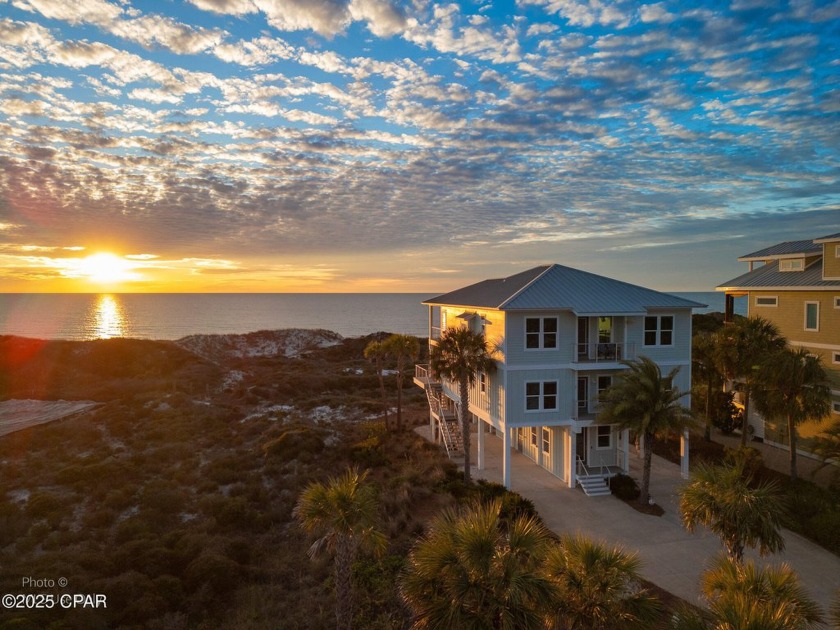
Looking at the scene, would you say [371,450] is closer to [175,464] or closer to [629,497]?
[175,464]

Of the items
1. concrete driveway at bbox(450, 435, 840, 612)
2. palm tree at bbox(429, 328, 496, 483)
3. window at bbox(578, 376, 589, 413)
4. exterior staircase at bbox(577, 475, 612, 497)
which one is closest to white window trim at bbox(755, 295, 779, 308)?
concrete driveway at bbox(450, 435, 840, 612)

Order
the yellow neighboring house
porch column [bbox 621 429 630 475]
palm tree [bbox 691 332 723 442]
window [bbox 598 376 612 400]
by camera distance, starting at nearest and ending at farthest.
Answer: porch column [bbox 621 429 630 475] → window [bbox 598 376 612 400] → the yellow neighboring house → palm tree [bbox 691 332 723 442]

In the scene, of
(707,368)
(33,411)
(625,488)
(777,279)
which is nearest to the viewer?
(625,488)

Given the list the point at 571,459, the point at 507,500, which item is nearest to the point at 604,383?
the point at 571,459

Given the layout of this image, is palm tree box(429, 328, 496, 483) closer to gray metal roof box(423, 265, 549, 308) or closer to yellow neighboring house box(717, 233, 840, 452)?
gray metal roof box(423, 265, 549, 308)

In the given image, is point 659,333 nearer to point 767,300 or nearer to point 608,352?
point 608,352

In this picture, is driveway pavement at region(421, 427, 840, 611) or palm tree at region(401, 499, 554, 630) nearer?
palm tree at region(401, 499, 554, 630)

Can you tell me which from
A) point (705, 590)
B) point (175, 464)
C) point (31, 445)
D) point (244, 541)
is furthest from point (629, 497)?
point (31, 445)
